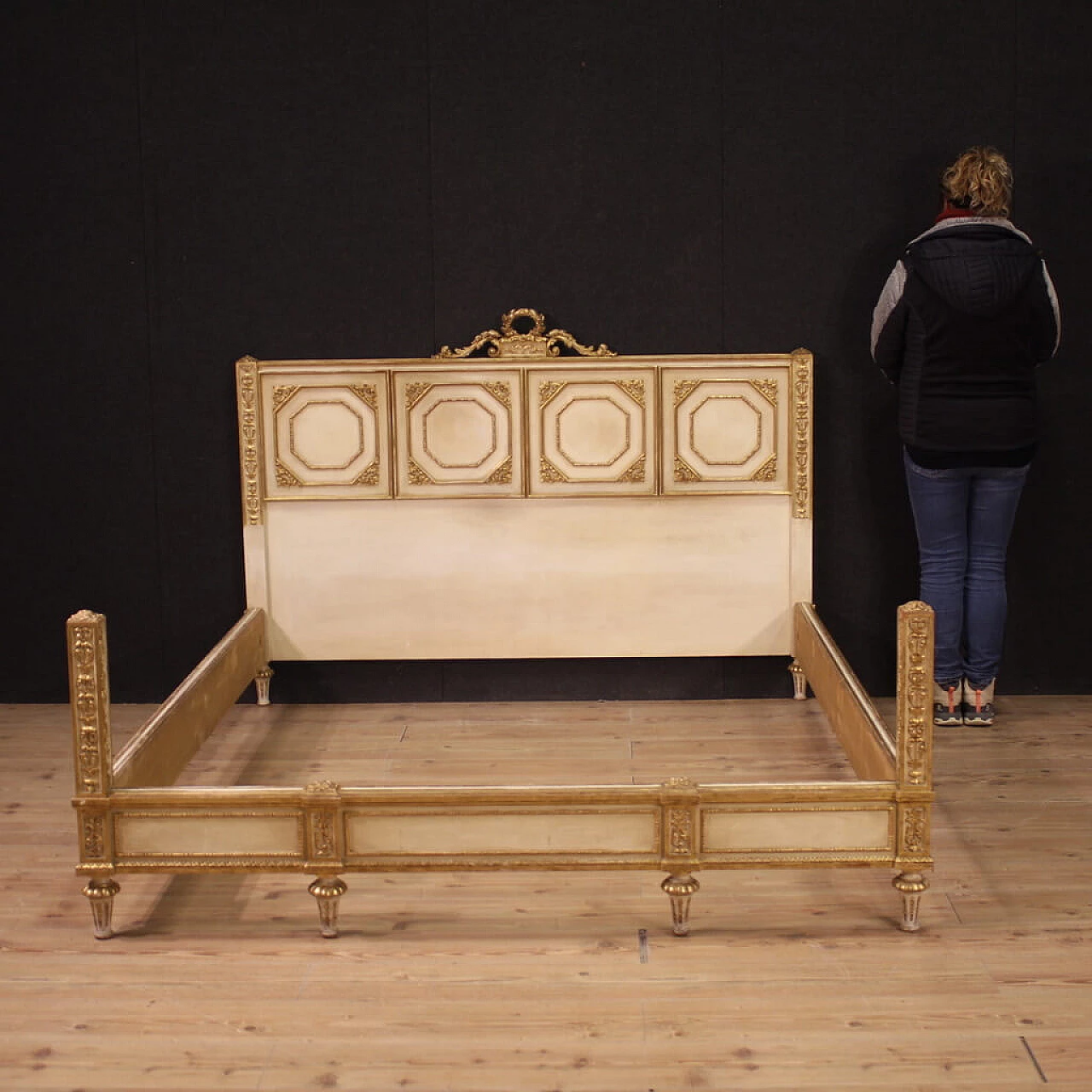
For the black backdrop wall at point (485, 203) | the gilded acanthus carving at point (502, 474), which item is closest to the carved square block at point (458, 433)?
the gilded acanthus carving at point (502, 474)

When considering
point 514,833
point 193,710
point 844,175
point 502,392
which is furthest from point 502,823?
point 844,175

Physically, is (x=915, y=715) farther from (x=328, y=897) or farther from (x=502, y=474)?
(x=502, y=474)

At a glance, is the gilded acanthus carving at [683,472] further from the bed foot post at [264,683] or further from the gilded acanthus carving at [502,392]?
the bed foot post at [264,683]

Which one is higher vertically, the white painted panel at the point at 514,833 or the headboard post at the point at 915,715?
the headboard post at the point at 915,715

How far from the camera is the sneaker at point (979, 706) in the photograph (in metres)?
4.77

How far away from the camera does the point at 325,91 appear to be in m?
4.83

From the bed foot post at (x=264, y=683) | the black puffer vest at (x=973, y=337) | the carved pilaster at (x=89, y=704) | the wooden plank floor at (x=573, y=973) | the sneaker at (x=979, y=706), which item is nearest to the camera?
the wooden plank floor at (x=573, y=973)

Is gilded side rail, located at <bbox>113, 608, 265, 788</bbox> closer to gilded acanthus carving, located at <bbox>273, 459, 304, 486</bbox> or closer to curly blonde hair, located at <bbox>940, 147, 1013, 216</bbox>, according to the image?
gilded acanthus carving, located at <bbox>273, 459, 304, 486</bbox>

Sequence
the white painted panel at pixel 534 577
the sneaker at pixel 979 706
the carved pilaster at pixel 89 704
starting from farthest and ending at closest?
the white painted panel at pixel 534 577, the sneaker at pixel 979 706, the carved pilaster at pixel 89 704

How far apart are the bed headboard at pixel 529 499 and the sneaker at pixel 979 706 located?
575 millimetres

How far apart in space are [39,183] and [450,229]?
4.28ft

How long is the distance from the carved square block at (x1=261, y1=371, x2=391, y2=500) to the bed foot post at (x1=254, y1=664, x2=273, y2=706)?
1.85 feet

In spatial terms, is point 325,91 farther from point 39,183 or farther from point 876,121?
point 876,121

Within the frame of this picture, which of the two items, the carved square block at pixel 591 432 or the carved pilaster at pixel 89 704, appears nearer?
the carved pilaster at pixel 89 704
